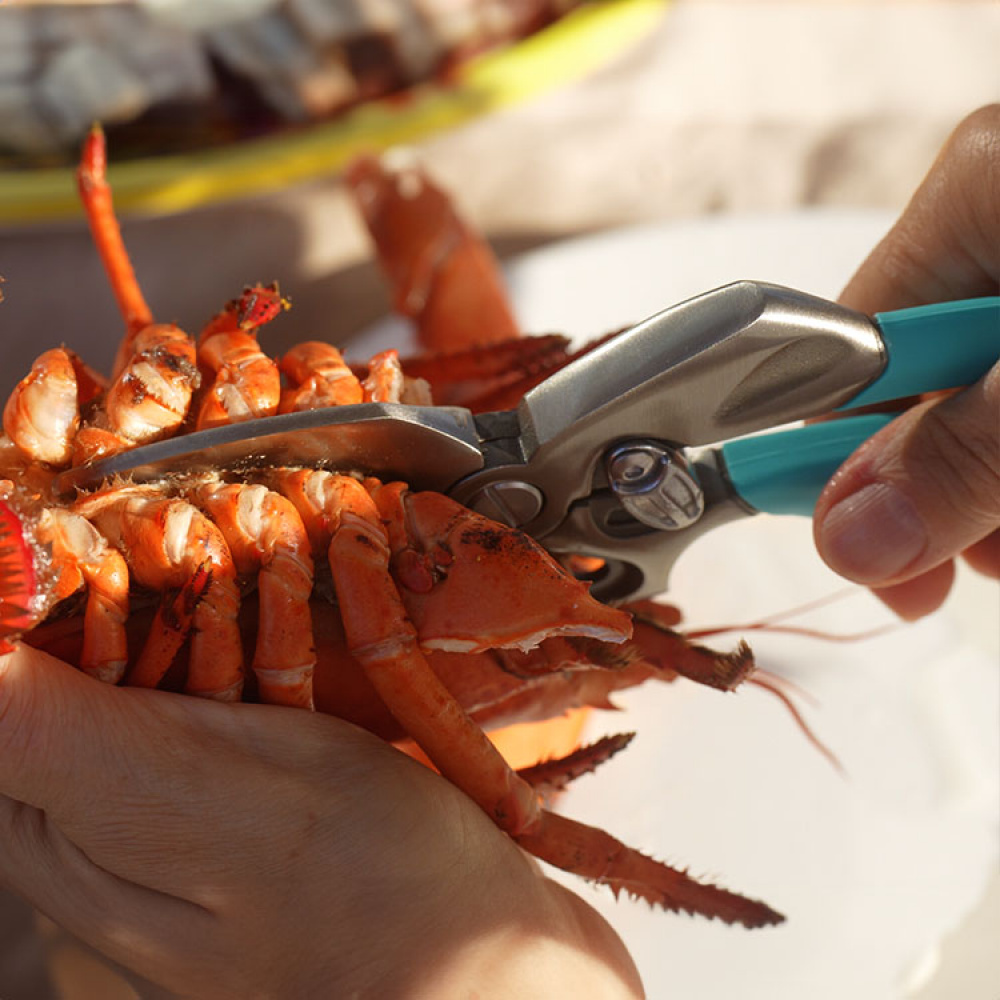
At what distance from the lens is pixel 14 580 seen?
38 centimetres

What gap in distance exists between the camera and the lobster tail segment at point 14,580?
38 centimetres

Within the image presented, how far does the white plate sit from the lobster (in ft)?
0.24

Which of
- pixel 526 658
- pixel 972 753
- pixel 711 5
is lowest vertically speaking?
pixel 972 753

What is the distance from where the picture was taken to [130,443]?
433 mm

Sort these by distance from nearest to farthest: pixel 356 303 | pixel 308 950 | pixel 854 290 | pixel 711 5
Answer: pixel 308 950
pixel 854 290
pixel 356 303
pixel 711 5

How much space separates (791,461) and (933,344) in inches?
3.4

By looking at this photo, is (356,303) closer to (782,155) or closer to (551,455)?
(782,155)

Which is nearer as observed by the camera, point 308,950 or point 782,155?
point 308,950

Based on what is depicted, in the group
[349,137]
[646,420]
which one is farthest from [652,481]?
[349,137]

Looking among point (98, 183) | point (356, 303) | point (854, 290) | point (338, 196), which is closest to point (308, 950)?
point (98, 183)

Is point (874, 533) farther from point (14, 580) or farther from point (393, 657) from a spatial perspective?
point (14, 580)

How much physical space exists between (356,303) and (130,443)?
0.72 m

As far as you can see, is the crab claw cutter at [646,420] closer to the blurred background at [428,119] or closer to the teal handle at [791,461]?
the teal handle at [791,461]

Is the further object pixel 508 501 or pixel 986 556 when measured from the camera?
pixel 986 556
